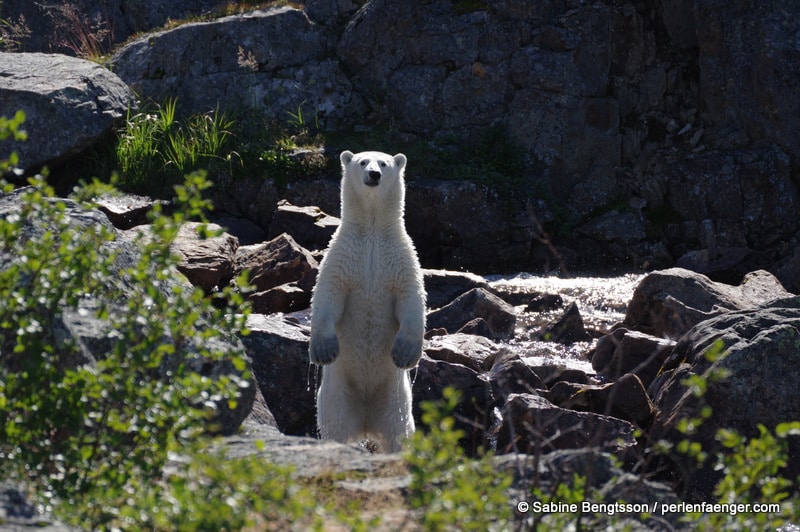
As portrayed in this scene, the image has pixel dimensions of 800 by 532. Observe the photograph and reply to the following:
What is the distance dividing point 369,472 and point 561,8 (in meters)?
13.8

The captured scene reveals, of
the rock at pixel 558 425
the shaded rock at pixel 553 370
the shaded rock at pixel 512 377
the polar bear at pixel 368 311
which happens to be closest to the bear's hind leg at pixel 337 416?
the polar bear at pixel 368 311

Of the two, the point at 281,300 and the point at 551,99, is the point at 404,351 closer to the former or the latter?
the point at 281,300

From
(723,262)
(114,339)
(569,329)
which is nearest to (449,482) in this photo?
(114,339)

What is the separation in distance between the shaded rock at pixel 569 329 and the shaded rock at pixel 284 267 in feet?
8.68

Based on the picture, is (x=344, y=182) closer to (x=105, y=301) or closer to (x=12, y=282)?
(x=105, y=301)

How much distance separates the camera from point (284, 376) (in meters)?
7.95

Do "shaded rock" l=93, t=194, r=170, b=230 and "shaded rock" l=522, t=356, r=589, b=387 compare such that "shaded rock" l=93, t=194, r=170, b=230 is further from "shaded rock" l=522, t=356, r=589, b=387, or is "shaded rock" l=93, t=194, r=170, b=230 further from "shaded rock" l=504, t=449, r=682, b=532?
"shaded rock" l=504, t=449, r=682, b=532

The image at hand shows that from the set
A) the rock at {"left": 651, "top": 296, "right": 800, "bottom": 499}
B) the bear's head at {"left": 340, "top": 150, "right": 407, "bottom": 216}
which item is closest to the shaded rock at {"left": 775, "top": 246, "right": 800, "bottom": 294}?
the rock at {"left": 651, "top": 296, "right": 800, "bottom": 499}

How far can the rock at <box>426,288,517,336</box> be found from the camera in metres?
11.0

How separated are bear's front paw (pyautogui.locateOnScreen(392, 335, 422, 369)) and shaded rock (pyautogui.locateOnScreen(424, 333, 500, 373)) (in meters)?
2.14

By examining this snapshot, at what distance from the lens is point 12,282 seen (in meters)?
3.96

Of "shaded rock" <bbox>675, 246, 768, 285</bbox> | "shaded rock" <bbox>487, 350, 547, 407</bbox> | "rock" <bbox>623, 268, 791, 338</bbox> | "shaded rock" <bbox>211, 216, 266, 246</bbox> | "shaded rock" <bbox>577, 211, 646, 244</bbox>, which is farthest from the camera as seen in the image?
"shaded rock" <bbox>577, 211, 646, 244</bbox>

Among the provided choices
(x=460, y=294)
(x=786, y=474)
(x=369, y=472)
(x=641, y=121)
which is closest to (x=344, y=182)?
(x=369, y=472)

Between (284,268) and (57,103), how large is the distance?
4.89 metres
